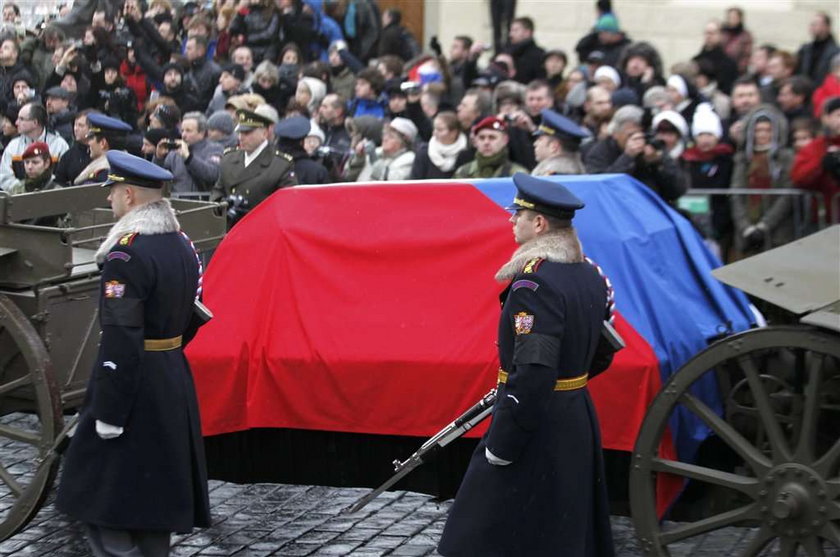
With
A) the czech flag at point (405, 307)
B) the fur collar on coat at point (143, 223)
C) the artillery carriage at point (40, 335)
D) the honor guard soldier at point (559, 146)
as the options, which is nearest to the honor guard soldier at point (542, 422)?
the czech flag at point (405, 307)

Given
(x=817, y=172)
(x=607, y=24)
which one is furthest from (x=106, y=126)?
(x=607, y=24)

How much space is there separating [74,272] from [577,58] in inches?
283

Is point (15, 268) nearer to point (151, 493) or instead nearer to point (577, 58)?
point (151, 493)

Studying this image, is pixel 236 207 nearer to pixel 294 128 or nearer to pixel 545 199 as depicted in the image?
pixel 294 128

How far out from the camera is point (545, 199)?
14.9 ft

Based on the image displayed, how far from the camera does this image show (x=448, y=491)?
18.0 ft

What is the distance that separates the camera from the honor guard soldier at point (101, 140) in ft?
25.1

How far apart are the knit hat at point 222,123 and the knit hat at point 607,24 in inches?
137

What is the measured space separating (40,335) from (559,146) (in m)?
2.66

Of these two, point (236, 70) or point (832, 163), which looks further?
point (236, 70)

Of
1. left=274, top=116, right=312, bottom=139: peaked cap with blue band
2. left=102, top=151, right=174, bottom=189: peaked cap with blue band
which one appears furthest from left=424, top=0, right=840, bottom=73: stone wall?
left=102, top=151, right=174, bottom=189: peaked cap with blue band

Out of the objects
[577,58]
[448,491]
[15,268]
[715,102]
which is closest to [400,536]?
[448,491]

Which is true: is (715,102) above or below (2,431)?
above

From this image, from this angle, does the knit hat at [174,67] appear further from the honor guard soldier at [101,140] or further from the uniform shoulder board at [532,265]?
the uniform shoulder board at [532,265]
